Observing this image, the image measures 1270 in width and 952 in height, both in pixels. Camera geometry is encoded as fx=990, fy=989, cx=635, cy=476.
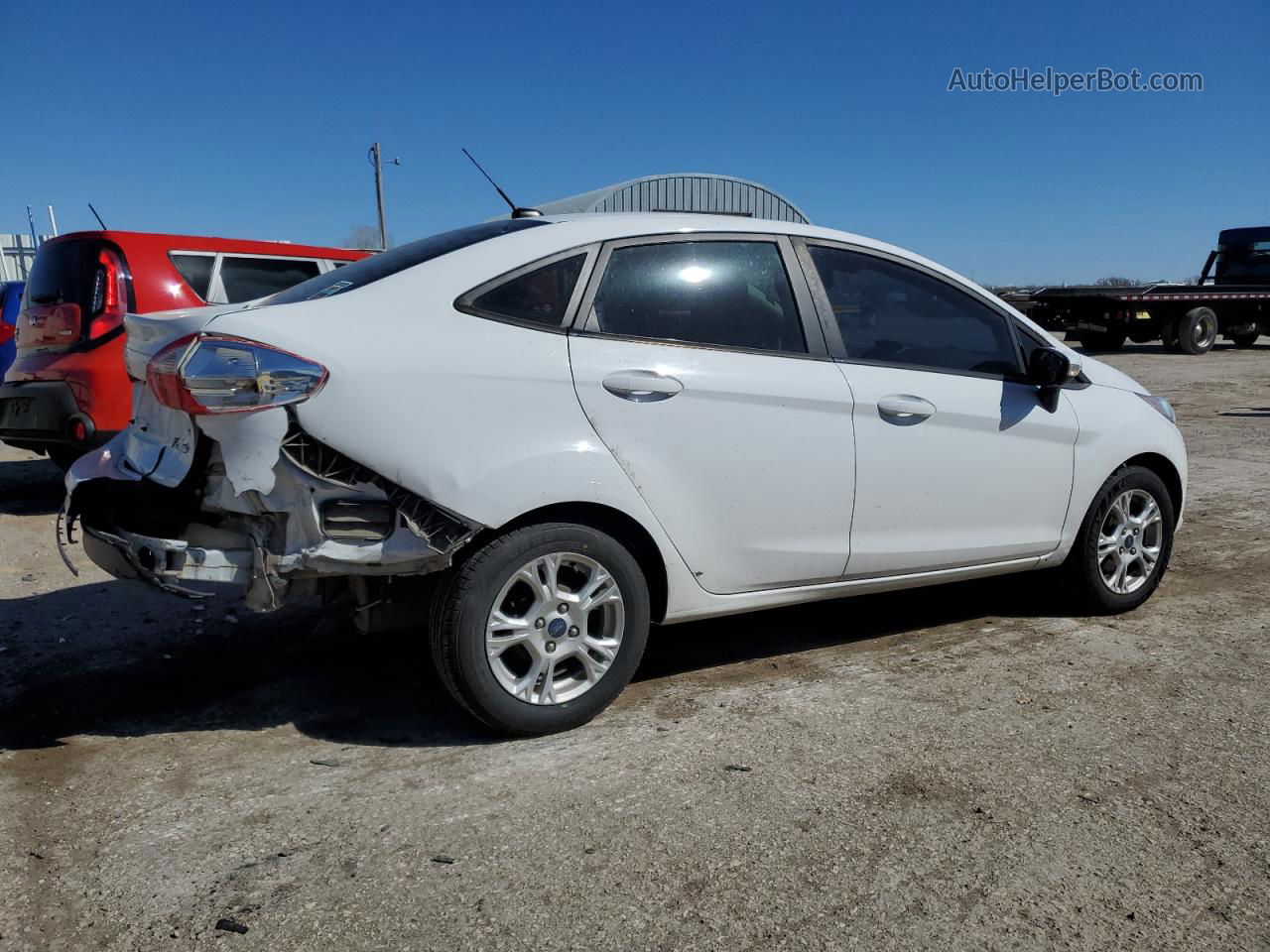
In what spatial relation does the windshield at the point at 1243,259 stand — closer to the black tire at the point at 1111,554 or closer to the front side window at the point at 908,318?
the black tire at the point at 1111,554

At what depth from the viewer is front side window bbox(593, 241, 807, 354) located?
331 cm

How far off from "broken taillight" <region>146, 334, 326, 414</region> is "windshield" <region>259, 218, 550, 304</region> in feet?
1.09

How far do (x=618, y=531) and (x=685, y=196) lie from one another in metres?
21.0

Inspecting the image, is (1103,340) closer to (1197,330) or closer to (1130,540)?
(1197,330)

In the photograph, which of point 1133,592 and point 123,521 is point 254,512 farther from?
point 1133,592

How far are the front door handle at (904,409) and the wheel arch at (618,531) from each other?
3.40 ft

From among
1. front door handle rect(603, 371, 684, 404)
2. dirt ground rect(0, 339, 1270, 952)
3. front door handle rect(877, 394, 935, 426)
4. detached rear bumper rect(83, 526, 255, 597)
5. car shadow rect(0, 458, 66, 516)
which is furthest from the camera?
car shadow rect(0, 458, 66, 516)

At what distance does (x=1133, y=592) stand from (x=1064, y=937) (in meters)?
2.70

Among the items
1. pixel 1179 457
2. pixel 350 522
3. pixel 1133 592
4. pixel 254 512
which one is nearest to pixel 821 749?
pixel 350 522

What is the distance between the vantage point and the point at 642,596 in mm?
3266

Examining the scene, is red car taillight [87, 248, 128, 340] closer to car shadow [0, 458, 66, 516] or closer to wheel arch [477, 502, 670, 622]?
car shadow [0, 458, 66, 516]

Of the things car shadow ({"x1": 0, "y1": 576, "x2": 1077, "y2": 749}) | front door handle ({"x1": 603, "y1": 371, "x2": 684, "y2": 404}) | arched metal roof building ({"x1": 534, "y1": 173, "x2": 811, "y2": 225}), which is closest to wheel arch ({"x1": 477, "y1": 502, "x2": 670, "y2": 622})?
front door handle ({"x1": 603, "y1": 371, "x2": 684, "y2": 404})

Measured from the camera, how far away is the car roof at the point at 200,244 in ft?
20.9

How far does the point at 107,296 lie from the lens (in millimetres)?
6195
